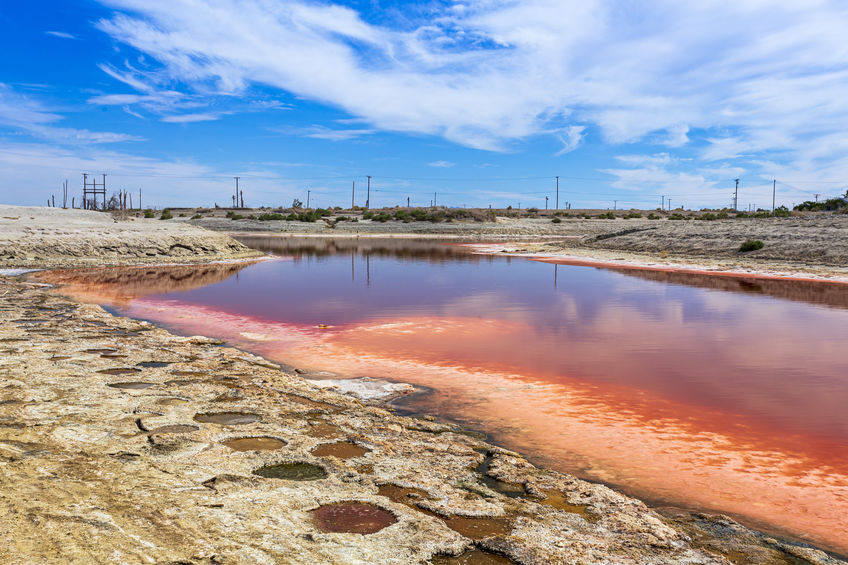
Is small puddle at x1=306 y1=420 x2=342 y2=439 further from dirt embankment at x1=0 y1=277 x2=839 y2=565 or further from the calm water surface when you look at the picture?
the calm water surface

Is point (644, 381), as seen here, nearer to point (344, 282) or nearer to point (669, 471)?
point (669, 471)

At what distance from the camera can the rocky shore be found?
391 centimetres

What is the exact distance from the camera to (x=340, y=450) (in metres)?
6.00

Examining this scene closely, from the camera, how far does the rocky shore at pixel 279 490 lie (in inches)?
154

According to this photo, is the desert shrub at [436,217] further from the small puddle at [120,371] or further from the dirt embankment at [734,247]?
the small puddle at [120,371]

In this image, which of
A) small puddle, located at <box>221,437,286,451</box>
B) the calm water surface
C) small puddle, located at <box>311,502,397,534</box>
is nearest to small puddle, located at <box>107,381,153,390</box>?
small puddle, located at <box>221,437,286,451</box>

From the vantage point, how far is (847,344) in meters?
12.4

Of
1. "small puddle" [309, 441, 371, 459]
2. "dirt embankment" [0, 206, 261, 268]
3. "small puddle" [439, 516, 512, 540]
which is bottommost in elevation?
"small puddle" [439, 516, 512, 540]

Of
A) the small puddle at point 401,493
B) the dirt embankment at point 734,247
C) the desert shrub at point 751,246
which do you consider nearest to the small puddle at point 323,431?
the small puddle at point 401,493

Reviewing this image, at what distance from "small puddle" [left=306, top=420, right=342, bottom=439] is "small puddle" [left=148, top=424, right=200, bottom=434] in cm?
127

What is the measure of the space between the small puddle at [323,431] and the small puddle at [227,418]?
726mm

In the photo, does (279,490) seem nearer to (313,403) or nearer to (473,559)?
(473,559)

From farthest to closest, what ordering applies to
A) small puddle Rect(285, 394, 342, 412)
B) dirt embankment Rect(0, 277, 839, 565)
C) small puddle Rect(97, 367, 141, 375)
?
small puddle Rect(97, 367, 141, 375) → small puddle Rect(285, 394, 342, 412) → dirt embankment Rect(0, 277, 839, 565)

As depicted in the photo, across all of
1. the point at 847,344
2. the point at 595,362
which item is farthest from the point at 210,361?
the point at 847,344
